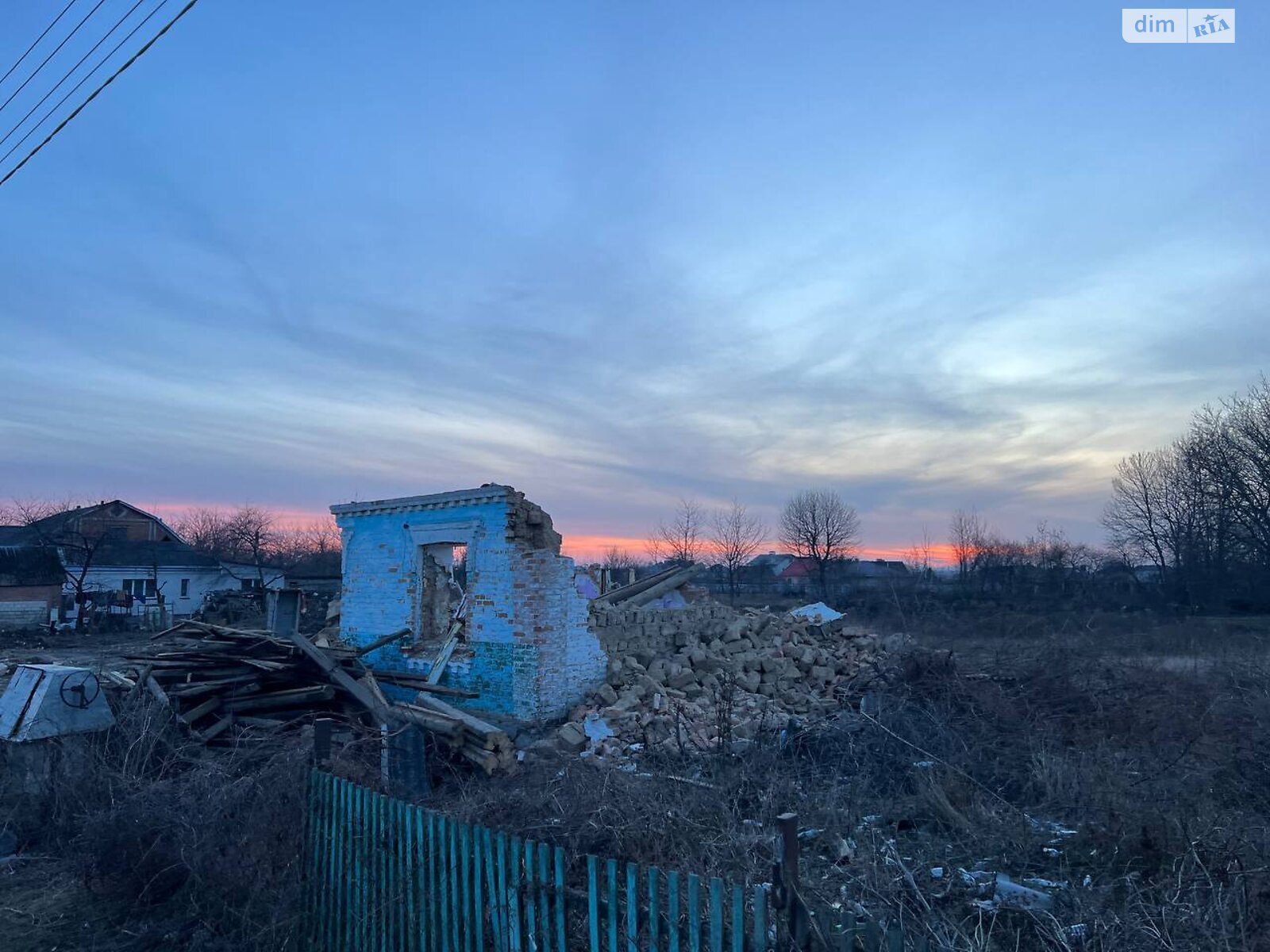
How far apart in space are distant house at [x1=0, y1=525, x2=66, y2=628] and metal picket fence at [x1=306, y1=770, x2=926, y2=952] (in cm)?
3346

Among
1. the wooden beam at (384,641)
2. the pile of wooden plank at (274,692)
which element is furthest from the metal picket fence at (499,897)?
the wooden beam at (384,641)

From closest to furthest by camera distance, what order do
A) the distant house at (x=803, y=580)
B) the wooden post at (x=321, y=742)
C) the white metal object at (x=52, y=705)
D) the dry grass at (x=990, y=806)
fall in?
1. the dry grass at (x=990, y=806)
2. the wooden post at (x=321, y=742)
3. the white metal object at (x=52, y=705)
4. the distant house at (x=803, y=580)

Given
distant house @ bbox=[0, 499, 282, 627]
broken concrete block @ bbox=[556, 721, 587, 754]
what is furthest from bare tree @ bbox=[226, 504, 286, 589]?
broken concrete block @ bbox=[556, 721, 587, 754]

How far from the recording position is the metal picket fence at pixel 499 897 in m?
2.88

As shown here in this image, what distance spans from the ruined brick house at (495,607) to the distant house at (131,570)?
26.2 metres

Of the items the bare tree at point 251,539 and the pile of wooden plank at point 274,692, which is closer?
the pile of wooden plank at point 274,692

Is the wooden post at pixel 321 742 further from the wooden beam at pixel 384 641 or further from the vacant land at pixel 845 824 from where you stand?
the wooden beam at pixel 384 641

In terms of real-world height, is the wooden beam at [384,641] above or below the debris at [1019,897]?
above

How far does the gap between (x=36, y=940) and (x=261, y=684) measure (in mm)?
5087

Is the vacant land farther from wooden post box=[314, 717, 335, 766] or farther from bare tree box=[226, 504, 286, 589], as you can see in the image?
bare tree box=[226, 504, 286, 589]

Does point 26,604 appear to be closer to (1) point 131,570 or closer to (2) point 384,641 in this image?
(1) point 131,570

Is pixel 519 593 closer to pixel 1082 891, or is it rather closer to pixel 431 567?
pixel 431 567

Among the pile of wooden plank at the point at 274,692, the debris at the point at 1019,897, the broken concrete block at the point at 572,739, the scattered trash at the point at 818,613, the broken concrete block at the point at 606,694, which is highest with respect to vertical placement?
the scattered trash at the point at 818,613

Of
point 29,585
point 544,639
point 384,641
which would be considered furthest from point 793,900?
point 29,585
